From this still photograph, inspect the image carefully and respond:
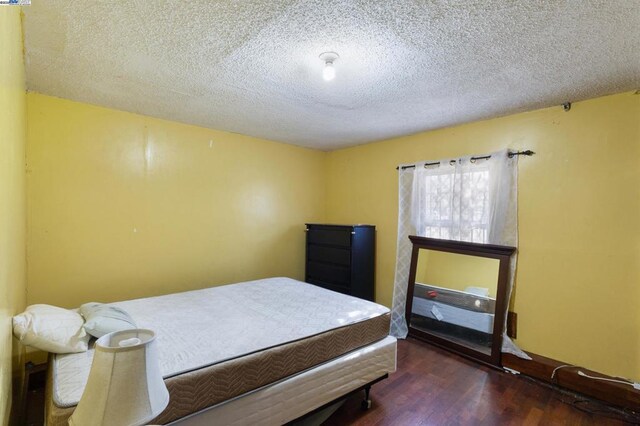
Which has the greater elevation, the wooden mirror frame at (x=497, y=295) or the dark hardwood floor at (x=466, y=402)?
the wooden mirror frame at (x=497, y=295)

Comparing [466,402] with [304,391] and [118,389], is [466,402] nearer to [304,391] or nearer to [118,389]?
[304,391]

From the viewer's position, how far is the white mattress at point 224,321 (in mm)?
1404

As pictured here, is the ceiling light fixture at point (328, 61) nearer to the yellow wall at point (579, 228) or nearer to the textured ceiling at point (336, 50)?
the textured ceiling at point (336, 50)

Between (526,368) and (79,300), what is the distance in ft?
12.6

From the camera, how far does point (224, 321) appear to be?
1992 millimetres

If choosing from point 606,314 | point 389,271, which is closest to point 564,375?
point 606,314

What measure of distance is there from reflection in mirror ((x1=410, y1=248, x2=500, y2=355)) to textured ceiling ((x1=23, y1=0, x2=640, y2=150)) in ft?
4.80

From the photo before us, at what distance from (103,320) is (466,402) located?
7.93ft

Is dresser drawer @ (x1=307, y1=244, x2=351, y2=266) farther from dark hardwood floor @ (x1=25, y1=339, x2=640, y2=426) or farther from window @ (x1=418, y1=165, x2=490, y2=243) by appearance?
dark hardwood floor @ (x1=25, y1=339, x2=640, y2=426)

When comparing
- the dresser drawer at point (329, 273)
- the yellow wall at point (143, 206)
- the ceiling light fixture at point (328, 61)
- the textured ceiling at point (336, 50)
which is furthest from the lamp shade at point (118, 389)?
the dresser drawer at point (329, 273)

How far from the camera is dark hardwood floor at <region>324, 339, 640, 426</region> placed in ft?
6.30

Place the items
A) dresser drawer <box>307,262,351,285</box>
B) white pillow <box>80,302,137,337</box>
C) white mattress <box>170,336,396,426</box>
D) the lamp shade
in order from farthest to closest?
dresser drawer <box>307,262,351,285</box>
white pillow <box>80,302,137,337</box>
white mattress <box>170,336,396,426</box>
the lamp shade

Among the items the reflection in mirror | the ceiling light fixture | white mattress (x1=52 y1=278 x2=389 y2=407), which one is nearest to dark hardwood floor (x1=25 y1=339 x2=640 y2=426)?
the reflection in mirror

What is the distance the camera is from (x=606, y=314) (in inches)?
86.9
